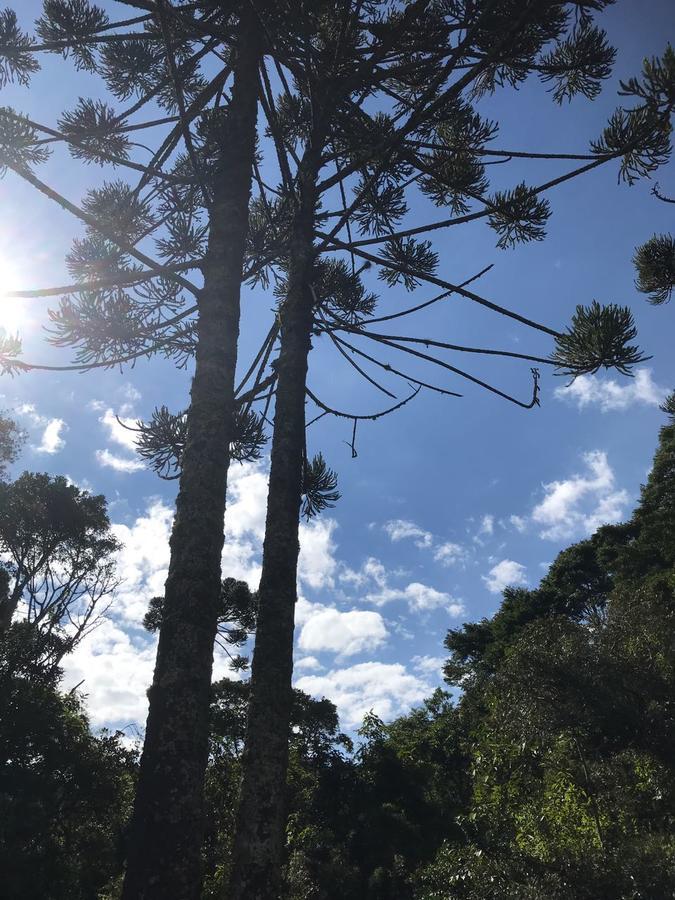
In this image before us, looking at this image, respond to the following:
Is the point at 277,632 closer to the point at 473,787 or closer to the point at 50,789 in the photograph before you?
the point at 50,789

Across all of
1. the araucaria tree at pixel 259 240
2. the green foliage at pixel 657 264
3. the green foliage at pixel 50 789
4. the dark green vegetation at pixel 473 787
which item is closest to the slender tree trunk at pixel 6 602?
the dark green vegetation at pixel 473 787

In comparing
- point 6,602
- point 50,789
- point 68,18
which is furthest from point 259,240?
point 6,602

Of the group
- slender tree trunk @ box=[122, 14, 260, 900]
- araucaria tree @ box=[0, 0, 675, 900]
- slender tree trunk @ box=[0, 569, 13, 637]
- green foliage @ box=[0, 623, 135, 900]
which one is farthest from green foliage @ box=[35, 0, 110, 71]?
slender tree trunk @ box=[0, 569, 13, 637]

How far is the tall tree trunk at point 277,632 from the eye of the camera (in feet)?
10.2

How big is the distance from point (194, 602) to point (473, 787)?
53.5 feet

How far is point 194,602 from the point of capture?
130 inches

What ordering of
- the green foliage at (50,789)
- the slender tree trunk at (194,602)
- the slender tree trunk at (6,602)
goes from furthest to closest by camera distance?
the slender tree trunk at (6,602)
the green foliage at (50,789)
the slender tree trunk at (194,602)

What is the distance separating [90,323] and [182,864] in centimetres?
500

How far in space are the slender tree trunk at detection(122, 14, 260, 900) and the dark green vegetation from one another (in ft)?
21.1

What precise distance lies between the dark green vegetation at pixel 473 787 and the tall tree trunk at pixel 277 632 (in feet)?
19.8

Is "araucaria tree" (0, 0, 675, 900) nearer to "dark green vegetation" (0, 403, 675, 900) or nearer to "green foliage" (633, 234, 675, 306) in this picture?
"green foliage" (633, 234, 675, 306)

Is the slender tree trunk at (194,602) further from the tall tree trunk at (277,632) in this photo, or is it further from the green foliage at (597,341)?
the green foliage at (597,341)

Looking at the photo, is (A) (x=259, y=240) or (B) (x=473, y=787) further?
(B) (x=473, y=787)

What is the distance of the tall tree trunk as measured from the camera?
10.2 feet
